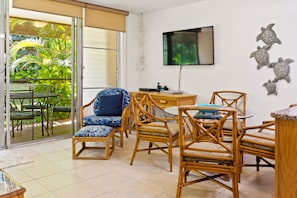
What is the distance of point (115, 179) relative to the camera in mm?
2756

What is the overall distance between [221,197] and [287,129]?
1.04 metres

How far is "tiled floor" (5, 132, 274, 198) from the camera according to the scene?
243cm

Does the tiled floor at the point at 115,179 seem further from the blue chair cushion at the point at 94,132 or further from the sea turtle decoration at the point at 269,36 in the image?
the sea turtle decoration at the point at 269,36

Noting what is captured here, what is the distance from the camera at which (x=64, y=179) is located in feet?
9.03

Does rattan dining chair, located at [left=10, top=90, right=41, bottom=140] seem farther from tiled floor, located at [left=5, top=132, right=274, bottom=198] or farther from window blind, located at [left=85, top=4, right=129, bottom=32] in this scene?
window blind, located at [left=85, top=4, right=129, bottom=32]

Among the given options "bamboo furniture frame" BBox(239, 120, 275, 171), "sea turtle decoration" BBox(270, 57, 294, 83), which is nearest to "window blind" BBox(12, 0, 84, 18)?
"sea turtle decoration" BBox(270, 57, 294, 83)

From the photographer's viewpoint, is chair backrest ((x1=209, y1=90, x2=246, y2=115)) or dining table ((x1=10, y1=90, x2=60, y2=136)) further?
dining table ((x1=10, y1=90, x2=60, y2=136))

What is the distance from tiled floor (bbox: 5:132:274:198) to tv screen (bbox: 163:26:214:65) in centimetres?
168

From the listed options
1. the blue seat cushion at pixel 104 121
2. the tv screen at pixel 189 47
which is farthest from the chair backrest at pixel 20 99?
the tv screen at pixel 189 47

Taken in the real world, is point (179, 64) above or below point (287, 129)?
above

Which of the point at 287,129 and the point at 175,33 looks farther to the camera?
the point at 175,33

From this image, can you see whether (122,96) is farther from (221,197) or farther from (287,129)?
(287,129)

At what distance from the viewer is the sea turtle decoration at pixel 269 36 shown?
3.49m

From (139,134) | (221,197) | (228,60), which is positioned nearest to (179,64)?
(228,60)
